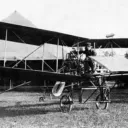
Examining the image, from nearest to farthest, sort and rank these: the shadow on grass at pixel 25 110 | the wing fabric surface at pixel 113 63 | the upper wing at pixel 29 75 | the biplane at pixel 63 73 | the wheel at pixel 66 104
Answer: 1. the upper wing at pixel 29 75
2. the biplane at pixel 63 73
3. the wing fabric surface at pixel 113 63
4. the shadow on grass at pixel 25 110
5. the wheel at pixel 66 104

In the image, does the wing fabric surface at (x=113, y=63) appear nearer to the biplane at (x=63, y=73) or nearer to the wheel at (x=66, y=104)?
the biplane at (x=63, y=73)

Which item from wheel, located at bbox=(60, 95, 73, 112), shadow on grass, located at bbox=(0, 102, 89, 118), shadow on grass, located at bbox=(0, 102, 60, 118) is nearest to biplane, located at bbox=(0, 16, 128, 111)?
wheel, located at bbox=(60, 95, 73, 112)

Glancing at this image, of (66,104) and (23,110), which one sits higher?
(66,104)

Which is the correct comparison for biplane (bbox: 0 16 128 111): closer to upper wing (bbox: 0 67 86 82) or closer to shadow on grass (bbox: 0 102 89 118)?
upper wing (bbox: 0 67 86 82)

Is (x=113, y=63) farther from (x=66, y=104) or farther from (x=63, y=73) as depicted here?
(x=66, y=104)

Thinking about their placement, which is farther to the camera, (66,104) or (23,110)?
(23,110)

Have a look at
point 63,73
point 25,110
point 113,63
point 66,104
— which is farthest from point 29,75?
point 113,63

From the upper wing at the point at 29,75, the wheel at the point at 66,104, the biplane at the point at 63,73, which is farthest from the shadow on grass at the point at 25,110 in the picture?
the upper wing at the point at 29,75

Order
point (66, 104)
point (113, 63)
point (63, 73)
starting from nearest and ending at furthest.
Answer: point (113, 63) < point (63, 73) < point (66, 104)

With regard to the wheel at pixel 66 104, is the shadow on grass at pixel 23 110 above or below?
below

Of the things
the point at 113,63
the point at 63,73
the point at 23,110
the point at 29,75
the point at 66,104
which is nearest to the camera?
the point at 29,75

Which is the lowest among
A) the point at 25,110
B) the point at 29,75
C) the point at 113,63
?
the point at 25,110

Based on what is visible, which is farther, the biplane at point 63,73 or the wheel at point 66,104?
the wheel at point 66,104

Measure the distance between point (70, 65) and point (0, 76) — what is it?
3574 millimetres
